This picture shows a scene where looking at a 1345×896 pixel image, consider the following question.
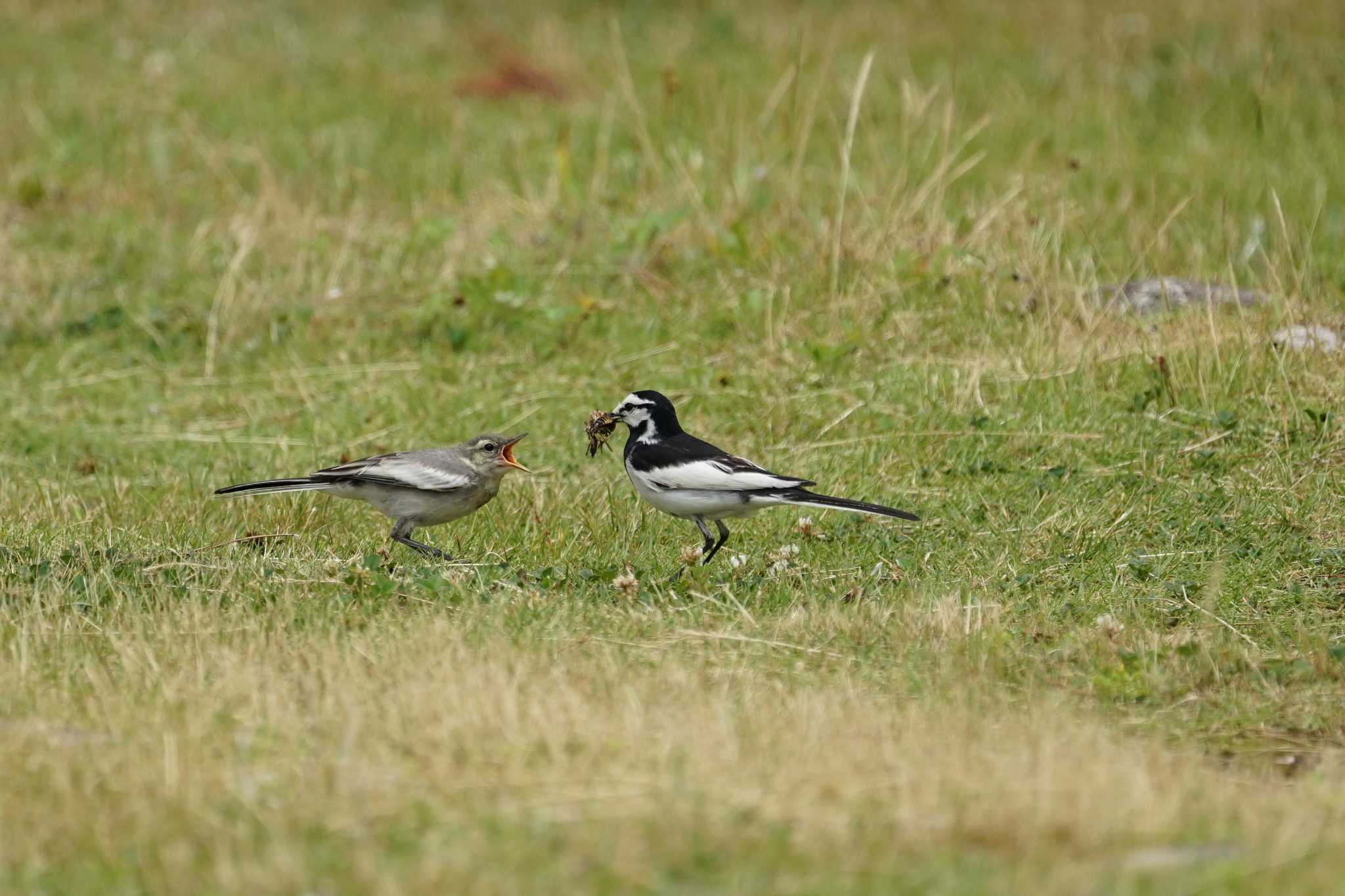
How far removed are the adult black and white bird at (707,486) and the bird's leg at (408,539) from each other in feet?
3.18

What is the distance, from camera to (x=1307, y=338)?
9.45 m

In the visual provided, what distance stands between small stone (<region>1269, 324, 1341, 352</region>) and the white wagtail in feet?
15.3

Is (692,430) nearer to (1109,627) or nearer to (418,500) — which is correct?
(418,500)

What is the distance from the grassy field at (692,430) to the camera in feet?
14.4

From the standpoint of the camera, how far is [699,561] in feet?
24.7

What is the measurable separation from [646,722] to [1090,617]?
241cm

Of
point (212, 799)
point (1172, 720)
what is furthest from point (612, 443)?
point (212, 799)

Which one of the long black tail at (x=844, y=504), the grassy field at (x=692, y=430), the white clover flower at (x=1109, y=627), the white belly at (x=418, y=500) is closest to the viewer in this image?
the grassy field at (x=692, y=430)

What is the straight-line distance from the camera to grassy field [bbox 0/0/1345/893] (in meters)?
4.39

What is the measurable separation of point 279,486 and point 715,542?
2.04 meters

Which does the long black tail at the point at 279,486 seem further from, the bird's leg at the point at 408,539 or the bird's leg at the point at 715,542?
the bird's leg at the point at 715,542

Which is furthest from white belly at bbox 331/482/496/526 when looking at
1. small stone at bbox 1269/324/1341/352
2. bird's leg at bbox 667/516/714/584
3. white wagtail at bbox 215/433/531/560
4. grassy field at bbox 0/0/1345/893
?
small stone at bbox 1269/324/1341/352

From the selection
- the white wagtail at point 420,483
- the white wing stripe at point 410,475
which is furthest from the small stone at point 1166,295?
the white wing stripe at point 410,475

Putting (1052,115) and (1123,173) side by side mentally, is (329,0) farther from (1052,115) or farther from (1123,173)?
(1123,173)
